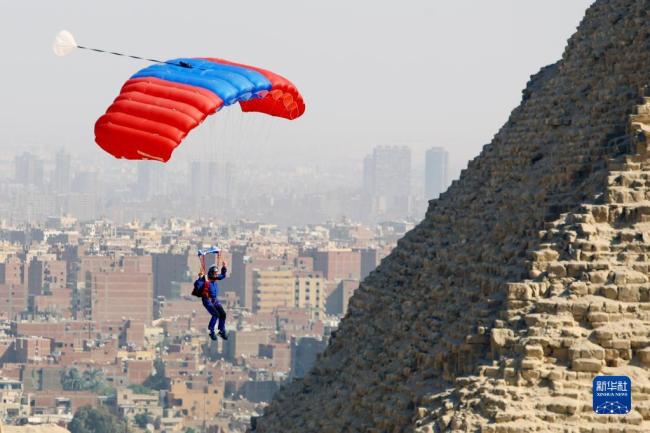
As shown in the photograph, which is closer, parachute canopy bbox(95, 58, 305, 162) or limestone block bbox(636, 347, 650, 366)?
limestone block bbox(636, 347, 650, 366)

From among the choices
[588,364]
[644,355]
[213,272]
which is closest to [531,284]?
[588,364]

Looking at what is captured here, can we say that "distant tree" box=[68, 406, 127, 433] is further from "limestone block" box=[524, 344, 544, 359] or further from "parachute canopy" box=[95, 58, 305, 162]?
"limestone block" box=[524, 344, 544, 359]

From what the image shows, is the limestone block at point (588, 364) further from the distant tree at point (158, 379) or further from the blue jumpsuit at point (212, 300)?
the distant tree at point (158, 379)

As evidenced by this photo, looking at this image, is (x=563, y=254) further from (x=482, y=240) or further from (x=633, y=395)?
(x=482, y=240)
